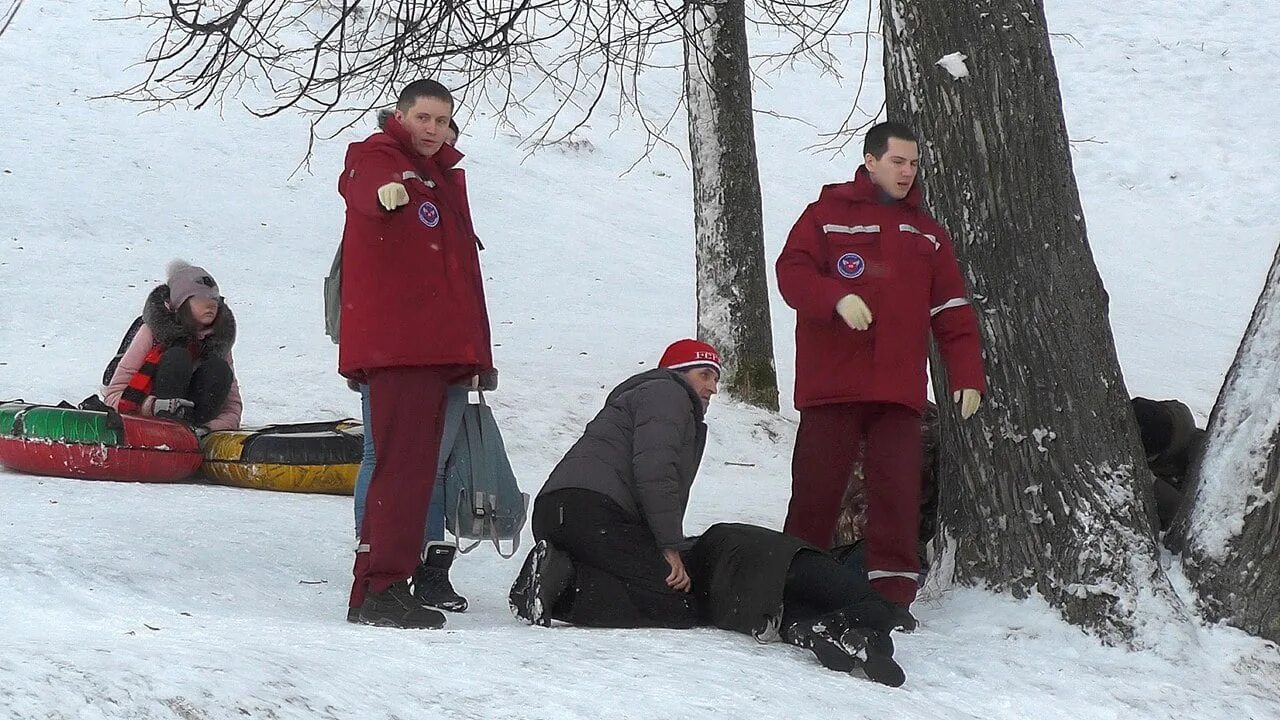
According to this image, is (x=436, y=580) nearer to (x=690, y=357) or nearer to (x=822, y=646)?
(x=690, y=357)

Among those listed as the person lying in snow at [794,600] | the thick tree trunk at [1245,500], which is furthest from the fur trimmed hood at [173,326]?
the thick tree trunk at [1245,500]

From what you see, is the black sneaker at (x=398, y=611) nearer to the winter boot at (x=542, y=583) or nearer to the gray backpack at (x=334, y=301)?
the winter boot at (x=542, y=583)

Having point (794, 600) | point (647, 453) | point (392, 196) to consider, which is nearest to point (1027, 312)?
point (794, 600)

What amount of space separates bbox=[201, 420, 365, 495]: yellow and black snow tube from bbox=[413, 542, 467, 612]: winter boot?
7.00 ft

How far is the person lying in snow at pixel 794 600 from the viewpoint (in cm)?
369

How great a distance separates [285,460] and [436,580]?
229cm

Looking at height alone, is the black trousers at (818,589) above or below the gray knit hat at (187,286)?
below

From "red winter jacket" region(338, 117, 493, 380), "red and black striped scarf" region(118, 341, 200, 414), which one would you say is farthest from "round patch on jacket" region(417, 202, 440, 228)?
"red and black striped scarf" region(118, 341, 200, 414)

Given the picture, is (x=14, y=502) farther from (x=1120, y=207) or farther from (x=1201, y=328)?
(x=1120, y=207)

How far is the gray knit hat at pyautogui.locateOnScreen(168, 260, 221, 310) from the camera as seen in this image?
6.38 m

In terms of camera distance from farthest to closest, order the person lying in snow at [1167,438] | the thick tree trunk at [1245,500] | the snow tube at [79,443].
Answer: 1. the snow tube at [79,443]
2. the person lying in snow at [1167,438]
3. the thick tree trunk at [1245,500]

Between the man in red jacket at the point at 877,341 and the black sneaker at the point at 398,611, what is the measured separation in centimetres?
135

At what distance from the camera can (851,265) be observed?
174 inches

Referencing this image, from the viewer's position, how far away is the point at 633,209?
53.8 ft
